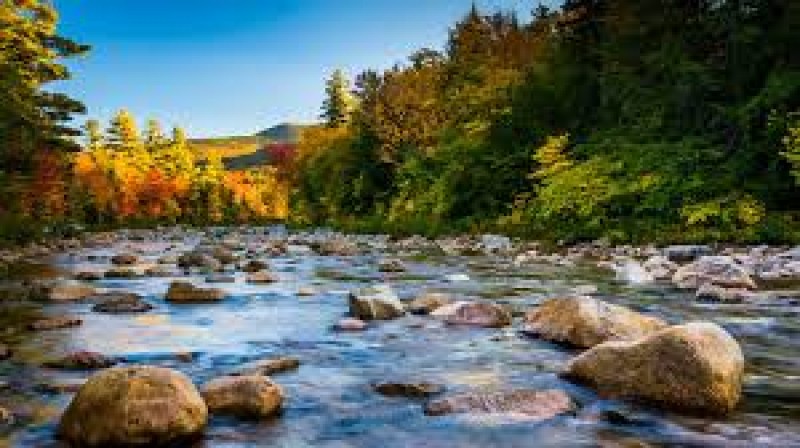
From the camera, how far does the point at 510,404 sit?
5.72 metres

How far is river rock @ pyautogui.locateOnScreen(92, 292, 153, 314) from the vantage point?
435 inches

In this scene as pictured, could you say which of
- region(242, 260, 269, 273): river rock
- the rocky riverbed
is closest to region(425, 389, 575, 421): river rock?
the rocky riverbed

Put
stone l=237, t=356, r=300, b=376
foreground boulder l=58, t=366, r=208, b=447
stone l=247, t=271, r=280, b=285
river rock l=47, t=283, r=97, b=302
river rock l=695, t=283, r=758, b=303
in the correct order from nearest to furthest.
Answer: foreground boulder l=58, t=366, r=208, b=447
stone l=237, t=356, r=300, b=376
river rock l=695, t=283, r=758, b=303
river rock l=47, t=283, r=97, b=302
stone l=247, t=271, r=280, b=285

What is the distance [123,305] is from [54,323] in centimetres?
155

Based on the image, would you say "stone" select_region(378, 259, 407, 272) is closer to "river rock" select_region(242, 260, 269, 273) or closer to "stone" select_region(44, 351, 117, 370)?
"river rock" select_region(242, 260, 269, 273)

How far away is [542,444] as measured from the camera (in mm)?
5008

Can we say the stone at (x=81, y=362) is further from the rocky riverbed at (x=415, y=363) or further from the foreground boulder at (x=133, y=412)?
the foreground boulder at (x=133, y=412)

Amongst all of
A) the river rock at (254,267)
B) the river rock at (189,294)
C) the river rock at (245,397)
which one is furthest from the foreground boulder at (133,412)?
the river rock at (254,267)

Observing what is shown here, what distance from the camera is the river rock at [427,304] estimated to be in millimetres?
10594

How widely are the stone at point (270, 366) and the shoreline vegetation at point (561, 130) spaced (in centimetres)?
1314

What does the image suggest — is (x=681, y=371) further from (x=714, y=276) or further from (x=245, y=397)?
(x=714, y=276)

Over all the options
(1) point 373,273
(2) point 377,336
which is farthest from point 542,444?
(1) point 373,273

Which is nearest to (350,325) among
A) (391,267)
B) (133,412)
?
(133,412)

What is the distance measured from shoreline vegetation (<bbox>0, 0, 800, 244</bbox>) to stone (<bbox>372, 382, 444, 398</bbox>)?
13.2 metres
